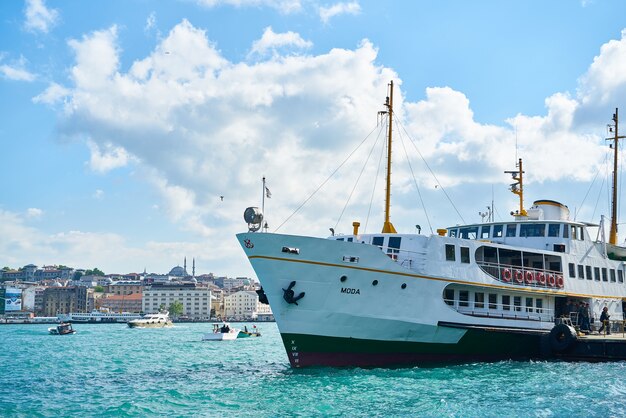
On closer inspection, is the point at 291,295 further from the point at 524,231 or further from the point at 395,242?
the point at 524,231

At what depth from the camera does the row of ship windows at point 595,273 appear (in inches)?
1247

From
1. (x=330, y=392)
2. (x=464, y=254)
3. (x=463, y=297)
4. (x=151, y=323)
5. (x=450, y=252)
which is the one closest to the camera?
(x=330, y=392)

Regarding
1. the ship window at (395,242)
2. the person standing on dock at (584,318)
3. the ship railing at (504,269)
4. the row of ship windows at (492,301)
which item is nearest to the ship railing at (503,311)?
the row of ship windows at (492,301)

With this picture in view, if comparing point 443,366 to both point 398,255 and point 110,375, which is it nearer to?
point 398,255

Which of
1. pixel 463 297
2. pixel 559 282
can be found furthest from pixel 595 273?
pixel 463 297

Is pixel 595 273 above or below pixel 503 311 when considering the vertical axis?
above

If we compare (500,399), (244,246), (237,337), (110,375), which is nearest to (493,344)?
(500,399)

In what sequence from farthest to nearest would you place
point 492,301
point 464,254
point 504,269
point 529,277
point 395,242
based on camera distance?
point 529,277 → point 492,301 → point 504,269 → point 464,254 → point 395,242

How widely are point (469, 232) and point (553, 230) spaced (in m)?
4.00

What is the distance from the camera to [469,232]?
108 ft

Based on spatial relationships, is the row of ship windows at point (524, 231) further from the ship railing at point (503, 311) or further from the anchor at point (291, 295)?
the anchor at point (291, 295)

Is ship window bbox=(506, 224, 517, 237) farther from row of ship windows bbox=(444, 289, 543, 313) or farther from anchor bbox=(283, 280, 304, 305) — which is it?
anchor bbox=(283, 280, 304, 305)

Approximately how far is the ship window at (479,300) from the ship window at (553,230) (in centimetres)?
605

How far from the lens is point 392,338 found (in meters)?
25.2
